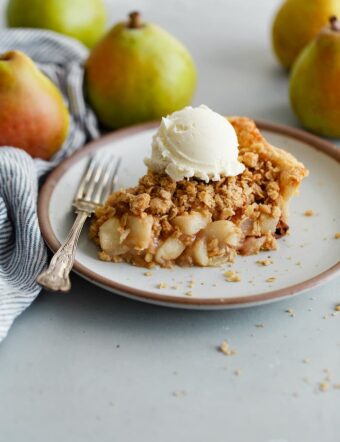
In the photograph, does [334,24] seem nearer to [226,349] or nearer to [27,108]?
[27,108]

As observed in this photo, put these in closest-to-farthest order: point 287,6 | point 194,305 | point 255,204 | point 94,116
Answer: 1. point 194,305
2. point 255,204
3. point 94,116
4. point 287,6

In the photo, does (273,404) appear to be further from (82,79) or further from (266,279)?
(82,79)

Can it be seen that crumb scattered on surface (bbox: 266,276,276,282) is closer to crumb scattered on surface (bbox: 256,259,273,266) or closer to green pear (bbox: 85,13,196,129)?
crumb scattered on surface (bbox: 256,259,273,266)

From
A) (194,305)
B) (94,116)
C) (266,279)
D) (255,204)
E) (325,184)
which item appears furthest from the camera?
(94,116)

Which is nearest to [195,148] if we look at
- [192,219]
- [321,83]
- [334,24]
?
[192,219]

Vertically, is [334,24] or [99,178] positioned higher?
[334,24]

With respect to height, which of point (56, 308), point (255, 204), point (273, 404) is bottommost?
point (56, 308)

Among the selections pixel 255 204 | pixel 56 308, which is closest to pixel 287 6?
pixel 255 204
